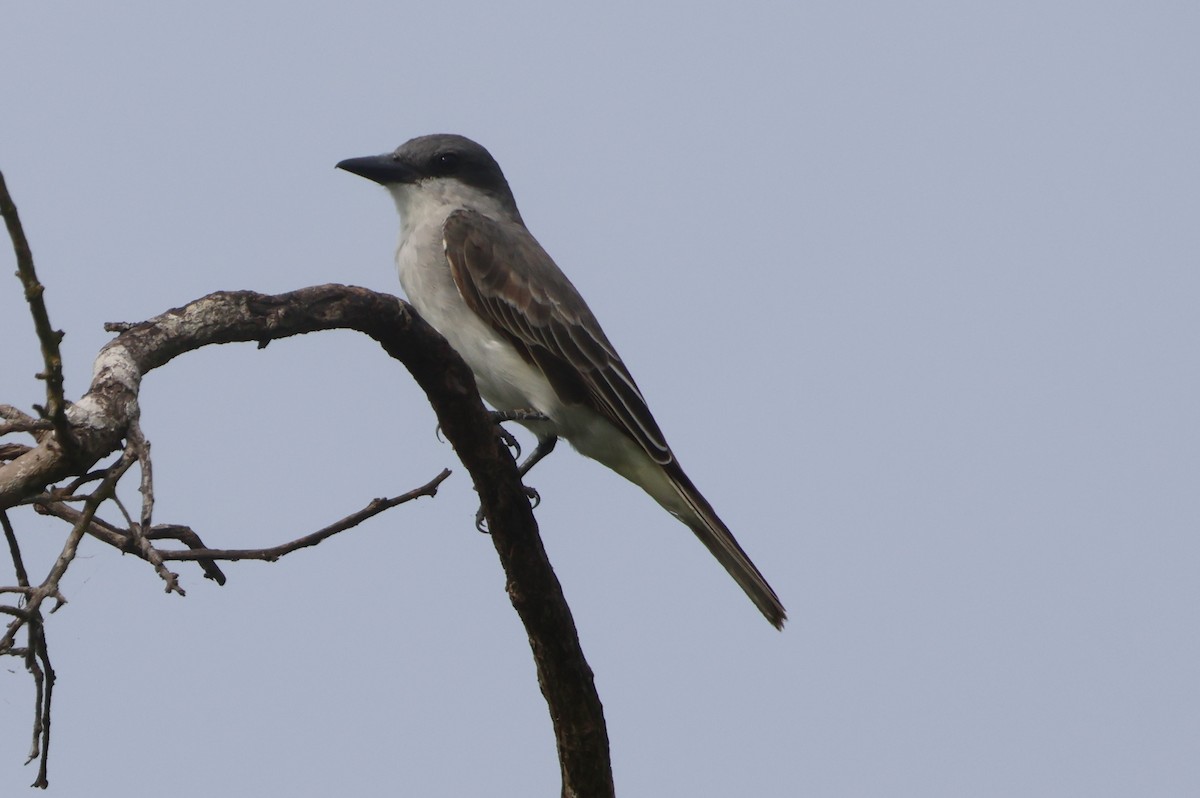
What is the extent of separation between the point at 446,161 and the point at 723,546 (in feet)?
9.91

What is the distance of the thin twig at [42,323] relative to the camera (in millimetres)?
2732

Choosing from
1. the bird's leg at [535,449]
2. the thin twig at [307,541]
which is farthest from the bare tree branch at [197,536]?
the bird's leg at [535,449]

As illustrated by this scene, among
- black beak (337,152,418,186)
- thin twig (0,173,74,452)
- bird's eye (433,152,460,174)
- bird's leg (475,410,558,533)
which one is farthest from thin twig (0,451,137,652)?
bird's eye (433,152,460,174)

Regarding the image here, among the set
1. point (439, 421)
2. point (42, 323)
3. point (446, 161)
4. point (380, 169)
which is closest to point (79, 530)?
point (42, 323)

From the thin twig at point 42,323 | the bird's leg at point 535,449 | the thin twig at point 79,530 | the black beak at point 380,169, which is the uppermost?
the black beak at point 380,169

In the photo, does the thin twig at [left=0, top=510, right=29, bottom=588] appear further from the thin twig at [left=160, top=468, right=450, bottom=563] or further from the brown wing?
the brown wing

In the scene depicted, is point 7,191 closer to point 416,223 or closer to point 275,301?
point 275,301

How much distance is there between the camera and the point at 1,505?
3234 millimetres

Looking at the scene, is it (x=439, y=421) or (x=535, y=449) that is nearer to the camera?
(x=439, y=421)

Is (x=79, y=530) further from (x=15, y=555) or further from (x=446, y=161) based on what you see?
(x=446, y=161)

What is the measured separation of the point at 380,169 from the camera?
7.90 m

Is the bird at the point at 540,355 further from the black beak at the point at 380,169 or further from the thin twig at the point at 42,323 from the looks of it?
the thin twig at the point at 42,323

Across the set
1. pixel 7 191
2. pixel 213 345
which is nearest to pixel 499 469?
pixel 213 345

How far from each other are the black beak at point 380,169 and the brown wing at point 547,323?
63 centimetres
